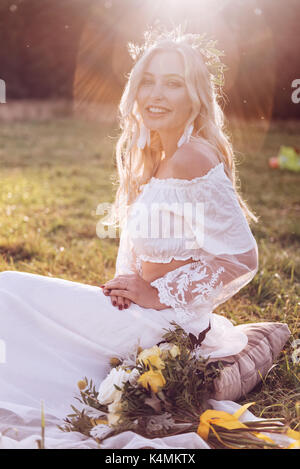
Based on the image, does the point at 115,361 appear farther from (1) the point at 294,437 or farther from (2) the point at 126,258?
(1) the point at 294,437

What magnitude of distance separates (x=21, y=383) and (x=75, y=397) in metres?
0.26

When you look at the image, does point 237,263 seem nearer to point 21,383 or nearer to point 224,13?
point 21,383

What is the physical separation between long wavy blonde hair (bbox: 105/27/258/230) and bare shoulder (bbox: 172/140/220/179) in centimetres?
10

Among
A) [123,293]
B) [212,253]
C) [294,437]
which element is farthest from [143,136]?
[294,437]

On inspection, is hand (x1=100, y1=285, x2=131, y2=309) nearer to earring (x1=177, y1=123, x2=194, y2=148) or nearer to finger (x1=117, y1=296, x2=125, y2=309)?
finger (x1=117, y1=296, x2=125, y2=309)

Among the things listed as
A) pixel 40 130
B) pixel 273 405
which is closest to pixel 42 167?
pixel 40 130

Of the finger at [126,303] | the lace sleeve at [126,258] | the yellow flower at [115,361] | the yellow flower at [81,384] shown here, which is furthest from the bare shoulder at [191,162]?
the yellow flower at [81,384]

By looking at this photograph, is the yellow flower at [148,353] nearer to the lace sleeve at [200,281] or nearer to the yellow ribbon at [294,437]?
Result: the lace sleeve at [200,281]

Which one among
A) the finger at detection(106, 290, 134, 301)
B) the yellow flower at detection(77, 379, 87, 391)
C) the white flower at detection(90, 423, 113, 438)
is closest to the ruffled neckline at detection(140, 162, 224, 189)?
the finger at detection(106, 290, 134, 301)

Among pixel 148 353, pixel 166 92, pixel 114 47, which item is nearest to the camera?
pixel 148 353

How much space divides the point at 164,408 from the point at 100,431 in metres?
0.28

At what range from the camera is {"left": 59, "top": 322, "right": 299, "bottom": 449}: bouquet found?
1857 millimetres

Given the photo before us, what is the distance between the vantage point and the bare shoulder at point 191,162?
222 centimetres

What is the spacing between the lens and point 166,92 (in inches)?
90.6
